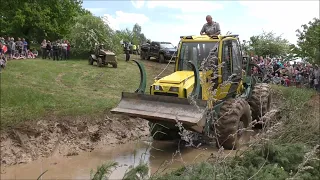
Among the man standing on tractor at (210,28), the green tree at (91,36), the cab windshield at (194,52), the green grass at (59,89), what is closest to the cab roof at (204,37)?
the cab windshield at (194,52)

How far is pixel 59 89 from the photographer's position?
576 inches

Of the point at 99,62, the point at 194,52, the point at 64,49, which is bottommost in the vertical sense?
the point at 99,62

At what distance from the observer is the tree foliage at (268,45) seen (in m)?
34.2

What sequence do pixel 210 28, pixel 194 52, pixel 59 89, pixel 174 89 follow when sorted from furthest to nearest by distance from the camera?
pixel 59 89 → pixel 210 28 → pixel 194 52 → pixel 174 89

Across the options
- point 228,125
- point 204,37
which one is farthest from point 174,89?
point 204,37

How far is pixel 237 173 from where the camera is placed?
5.45 metres

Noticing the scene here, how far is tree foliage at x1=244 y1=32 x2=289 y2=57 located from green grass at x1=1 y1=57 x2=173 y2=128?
15152 millimetres

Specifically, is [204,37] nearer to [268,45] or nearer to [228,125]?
[228,125]

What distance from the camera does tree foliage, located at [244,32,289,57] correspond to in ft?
112

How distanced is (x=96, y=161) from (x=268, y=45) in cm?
2880

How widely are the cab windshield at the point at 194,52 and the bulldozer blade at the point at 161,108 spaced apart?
63.9 inches

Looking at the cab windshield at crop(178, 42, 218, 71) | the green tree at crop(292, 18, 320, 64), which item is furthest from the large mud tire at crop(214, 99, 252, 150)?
the green tree at crop(292, 18, 320, 64)

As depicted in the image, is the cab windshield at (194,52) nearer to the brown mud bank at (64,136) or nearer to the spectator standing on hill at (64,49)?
the brown mud bank at (64,136)

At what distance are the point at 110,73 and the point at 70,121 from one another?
9.83m
